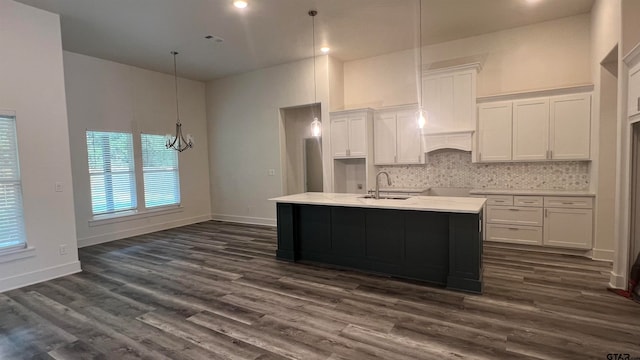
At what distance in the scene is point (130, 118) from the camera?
6.53 m

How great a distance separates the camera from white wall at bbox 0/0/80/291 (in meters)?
3.87

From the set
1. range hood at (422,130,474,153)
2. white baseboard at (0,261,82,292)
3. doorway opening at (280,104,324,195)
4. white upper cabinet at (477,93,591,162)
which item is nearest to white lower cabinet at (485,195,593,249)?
white upper cabinet at (477,93,591,162)

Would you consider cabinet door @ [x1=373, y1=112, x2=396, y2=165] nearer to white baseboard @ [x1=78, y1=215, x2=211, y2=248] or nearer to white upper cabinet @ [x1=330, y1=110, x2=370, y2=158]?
white upper cabinet @ [x1=330, y1=110, x2=370, y2=158]

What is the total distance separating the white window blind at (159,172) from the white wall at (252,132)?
0.98 m

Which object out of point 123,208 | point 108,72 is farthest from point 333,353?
point 108,72

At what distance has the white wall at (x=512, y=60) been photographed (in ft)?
15.7

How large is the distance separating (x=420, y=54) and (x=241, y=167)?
14.7 ft

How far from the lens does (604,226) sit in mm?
4133

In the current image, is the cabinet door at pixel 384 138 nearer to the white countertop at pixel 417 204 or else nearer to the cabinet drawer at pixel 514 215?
the cabinet drawer at pixel 514 215

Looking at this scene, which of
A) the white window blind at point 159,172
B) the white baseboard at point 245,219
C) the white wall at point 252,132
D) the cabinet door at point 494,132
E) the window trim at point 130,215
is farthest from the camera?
the white baseboard at point 245,219

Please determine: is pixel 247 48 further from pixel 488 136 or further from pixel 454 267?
pixel 454 267

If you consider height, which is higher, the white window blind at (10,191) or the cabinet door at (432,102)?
the cabinet door at (432,102)

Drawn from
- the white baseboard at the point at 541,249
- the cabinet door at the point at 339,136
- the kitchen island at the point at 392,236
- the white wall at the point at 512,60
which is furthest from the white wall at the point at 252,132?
the white baseboard at the point at 541,249

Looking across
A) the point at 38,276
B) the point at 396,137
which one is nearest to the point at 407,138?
the point at 396,137
